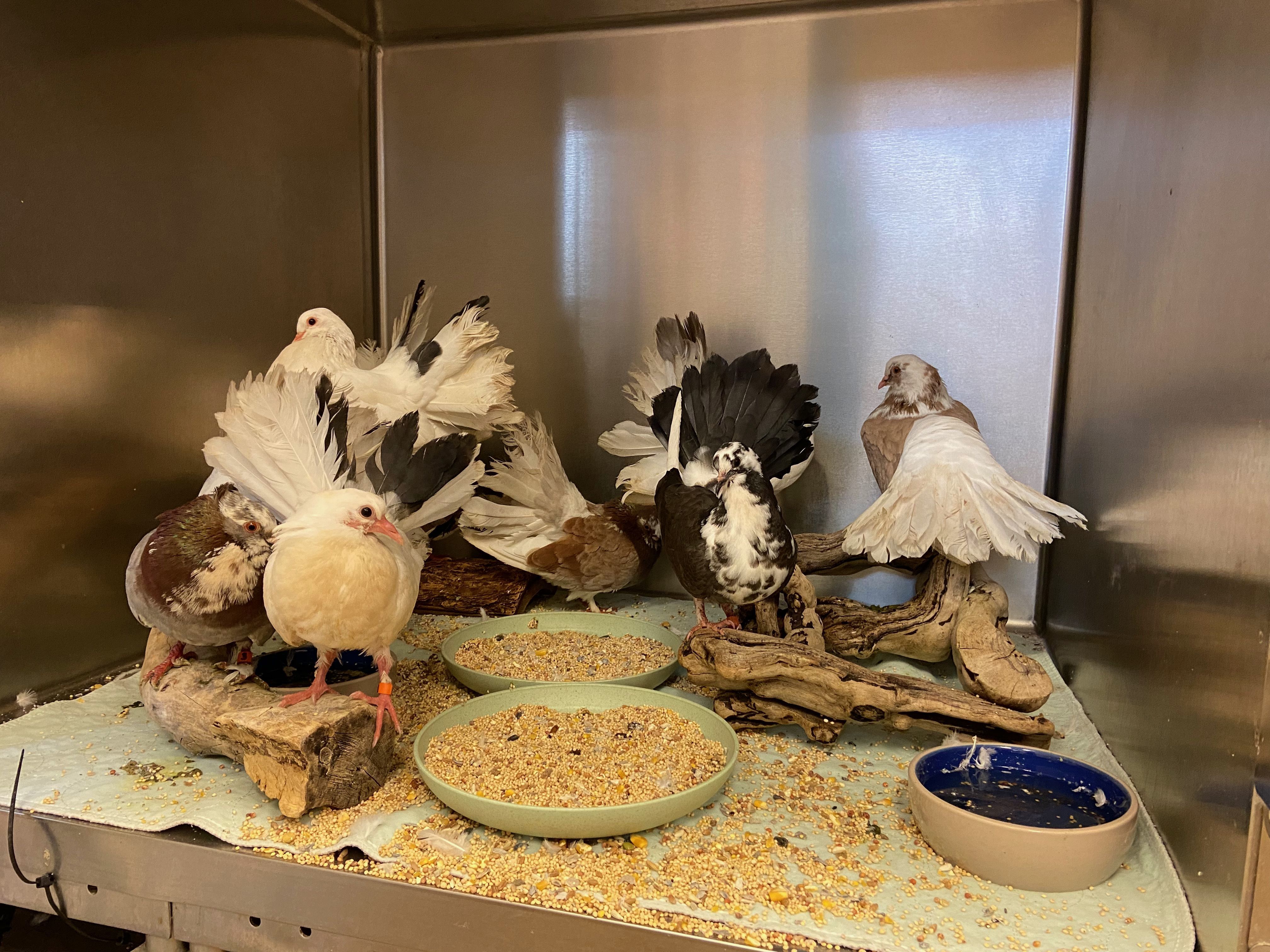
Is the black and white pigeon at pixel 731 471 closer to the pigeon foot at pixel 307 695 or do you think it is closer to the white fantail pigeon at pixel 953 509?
the white fantail pigeon at pixel 953 509

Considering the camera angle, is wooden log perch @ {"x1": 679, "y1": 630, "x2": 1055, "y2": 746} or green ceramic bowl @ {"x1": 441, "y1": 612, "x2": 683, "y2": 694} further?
green ceramic bowl @ {"x1": 441, "y1": 612, "x2": 683, "y2": 694}

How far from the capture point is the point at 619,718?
1285 mm

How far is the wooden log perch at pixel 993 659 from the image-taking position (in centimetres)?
129

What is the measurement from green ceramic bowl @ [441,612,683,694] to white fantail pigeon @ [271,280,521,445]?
0.45 meters

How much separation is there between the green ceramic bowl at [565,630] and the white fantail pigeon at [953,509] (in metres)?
0.41

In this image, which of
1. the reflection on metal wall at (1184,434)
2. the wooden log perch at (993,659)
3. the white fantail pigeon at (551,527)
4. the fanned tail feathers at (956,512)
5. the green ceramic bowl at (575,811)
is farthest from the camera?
the white fantail pigeon at (551,527)

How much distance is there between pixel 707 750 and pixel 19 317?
1277mm

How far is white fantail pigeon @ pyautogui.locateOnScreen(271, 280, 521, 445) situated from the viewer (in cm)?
174

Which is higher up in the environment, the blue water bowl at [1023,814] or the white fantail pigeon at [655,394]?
the white fantail pigeon at [655,394]

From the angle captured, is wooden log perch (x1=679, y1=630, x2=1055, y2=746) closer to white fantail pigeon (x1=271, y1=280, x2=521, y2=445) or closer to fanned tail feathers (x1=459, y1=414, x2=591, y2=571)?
fanned tail feathers (x1=459, y1=414, x2=591, y2=571)

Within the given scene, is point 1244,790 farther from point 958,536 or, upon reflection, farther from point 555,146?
point 555,146

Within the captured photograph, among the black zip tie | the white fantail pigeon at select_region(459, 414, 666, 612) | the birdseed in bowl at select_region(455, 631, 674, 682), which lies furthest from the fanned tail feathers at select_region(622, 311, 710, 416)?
the black zip tie

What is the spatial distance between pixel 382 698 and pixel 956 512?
3.28ft

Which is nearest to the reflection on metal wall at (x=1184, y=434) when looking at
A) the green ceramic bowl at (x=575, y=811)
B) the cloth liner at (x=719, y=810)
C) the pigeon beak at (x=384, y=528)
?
the cloth liner at (x=719, y=810)
